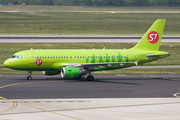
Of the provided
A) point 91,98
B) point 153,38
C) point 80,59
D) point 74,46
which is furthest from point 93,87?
point 74,46

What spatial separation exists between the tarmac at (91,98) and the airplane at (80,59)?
160cm

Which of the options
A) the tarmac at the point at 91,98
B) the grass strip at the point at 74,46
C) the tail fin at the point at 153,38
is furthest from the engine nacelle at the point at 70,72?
the grass strip at the point at 74,46

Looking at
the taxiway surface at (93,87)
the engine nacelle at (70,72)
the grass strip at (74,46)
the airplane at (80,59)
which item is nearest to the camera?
the taxiway surface at (93,87)

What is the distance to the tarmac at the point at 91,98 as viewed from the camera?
2384cm

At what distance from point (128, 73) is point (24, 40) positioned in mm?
38815

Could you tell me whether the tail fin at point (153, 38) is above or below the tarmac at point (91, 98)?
above

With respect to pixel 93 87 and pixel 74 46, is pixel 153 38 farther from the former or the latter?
pixel 74 46

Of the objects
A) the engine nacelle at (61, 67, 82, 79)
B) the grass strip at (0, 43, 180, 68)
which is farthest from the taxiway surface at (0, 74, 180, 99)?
the grass strip at (0, 43, 180, 68)

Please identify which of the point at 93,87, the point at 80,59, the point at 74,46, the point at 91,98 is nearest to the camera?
the point at 91,98

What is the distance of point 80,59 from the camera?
1705 inches

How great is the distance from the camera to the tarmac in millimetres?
23844

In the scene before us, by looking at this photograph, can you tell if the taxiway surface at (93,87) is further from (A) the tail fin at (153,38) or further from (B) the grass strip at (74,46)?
(B) the grass strip at (74,46)

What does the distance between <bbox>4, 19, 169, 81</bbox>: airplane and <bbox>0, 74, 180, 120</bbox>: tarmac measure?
1603 millimetres

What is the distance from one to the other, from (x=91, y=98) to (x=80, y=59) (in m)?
13.6
